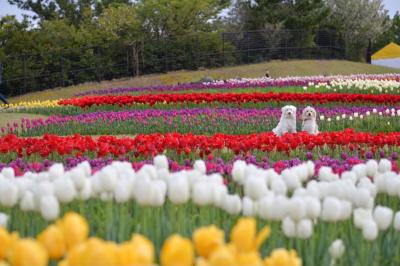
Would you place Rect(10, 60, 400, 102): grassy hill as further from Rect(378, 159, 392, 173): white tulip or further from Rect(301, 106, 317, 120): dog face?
Rect(378, 159, 392, 173): white tulip

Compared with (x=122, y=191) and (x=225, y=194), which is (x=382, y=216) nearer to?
(x=225, y=194)

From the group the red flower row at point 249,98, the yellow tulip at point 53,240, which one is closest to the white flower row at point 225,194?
the yellow tulip at point 53,240

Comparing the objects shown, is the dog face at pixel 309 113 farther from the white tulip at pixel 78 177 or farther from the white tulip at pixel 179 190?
the white tulip at pixel 179 190

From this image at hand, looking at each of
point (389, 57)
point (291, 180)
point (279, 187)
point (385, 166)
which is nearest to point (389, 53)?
point (389, 57)

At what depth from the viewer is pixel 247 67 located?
39406 millimetres

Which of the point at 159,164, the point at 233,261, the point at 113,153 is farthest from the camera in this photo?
the point at 113,153

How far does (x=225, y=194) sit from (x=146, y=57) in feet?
118

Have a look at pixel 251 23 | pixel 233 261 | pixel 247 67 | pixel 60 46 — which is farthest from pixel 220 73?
pixel 233 261

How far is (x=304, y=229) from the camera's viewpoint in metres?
3.26

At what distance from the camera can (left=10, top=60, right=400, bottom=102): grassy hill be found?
33469 mm

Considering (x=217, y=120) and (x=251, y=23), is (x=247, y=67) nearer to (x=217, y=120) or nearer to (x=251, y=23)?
(x=251, y=23)

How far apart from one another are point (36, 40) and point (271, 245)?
36067 millimetres

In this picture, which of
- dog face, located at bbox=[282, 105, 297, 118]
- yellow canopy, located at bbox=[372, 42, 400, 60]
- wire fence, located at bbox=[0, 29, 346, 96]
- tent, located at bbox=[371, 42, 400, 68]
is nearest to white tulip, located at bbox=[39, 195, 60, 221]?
dog face, located at bbox=[282, 105, 297, 118]

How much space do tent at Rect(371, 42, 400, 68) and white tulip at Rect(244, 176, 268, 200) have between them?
5576 centimetres
